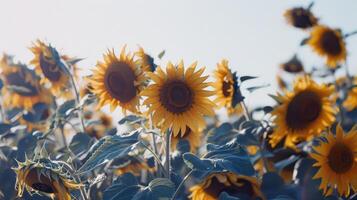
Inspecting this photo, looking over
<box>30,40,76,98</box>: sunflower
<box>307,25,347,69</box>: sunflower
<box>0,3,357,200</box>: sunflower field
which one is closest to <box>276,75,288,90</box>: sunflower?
<box>307,25,347,69</box>: sunflower

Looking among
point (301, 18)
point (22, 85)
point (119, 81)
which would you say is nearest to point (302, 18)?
point (301, 18)

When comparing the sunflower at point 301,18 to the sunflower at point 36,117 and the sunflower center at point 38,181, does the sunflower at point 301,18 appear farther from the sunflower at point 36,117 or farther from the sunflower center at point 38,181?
the sunflower center at point 38,181

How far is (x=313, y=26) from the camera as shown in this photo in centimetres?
585

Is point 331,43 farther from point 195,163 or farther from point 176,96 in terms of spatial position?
point 195,163

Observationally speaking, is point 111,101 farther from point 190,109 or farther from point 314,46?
point 314,46

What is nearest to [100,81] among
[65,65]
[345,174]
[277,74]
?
[65,65]

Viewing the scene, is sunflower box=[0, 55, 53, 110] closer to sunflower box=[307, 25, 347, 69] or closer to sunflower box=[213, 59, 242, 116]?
sunflower box=[213, 59, 242, 116]

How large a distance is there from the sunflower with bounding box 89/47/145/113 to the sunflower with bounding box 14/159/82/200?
30.2 inches

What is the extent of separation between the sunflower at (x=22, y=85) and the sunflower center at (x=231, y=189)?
230 cm

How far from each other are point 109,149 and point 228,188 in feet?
1.85

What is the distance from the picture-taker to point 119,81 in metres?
3.04

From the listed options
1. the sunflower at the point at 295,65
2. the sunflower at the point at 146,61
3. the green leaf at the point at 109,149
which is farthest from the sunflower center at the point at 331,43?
the green leaf at the point at 109,149

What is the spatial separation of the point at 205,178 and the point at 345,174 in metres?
0.77

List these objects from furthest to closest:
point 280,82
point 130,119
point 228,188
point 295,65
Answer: point 280,82
point 295,65
point 130,119
point 228,188
